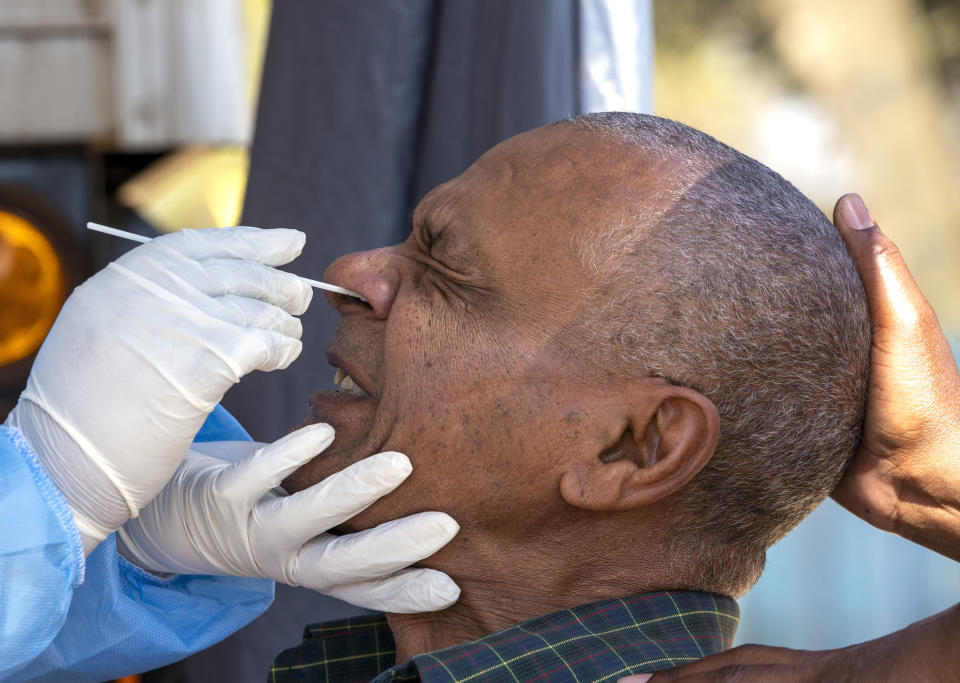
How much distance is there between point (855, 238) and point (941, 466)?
1.01ft

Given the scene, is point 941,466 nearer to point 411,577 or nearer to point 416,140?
point 411,577

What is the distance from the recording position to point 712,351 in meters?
1.14

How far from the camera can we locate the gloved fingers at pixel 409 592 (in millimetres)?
1212

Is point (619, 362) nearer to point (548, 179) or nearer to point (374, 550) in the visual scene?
point (548, 179)

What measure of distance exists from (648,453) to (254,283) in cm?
50

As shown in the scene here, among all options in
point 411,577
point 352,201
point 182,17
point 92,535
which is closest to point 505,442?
point 411,577

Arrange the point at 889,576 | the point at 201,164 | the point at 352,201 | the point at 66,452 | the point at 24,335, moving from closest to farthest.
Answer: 1. the point at 66,452
2. the point at 352,201
3. the point at 24,335
4. the point at 201,164
5. the point at 889,576

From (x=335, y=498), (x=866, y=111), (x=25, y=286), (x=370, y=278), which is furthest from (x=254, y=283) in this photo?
(x=866, y=111)

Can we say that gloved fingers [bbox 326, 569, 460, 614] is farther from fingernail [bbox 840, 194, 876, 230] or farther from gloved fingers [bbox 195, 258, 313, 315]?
fingernail [bbox 840, 194, 876, 230]

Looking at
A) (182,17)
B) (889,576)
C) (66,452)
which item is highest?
(182,17)

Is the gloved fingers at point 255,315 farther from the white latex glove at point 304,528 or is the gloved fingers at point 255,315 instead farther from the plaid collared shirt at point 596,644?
the plaid collared shirt at point 596,644

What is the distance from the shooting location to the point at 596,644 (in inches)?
45.5

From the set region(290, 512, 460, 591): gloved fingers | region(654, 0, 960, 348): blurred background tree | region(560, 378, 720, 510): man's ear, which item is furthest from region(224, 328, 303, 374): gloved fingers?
region(654, 0, 960, 348): blurred background tree

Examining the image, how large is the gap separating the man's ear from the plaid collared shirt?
0.14 metres
